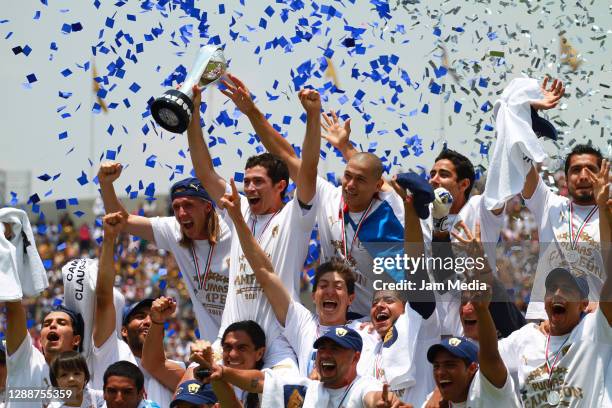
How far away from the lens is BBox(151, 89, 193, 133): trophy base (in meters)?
9.08

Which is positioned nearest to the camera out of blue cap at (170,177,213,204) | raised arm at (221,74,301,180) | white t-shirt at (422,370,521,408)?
white t-shirt at (422,370,521,408)

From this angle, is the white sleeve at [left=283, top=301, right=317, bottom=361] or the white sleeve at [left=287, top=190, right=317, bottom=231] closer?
the white sleeve at [left=283, top=301, right=317, bottom=361]

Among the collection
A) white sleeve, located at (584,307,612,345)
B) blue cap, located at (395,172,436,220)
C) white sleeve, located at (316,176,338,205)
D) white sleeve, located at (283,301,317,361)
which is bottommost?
white sleeve, located at (584,307,612,345)

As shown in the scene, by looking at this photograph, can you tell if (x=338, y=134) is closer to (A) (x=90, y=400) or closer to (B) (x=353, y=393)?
(A) (x=90, y=400)

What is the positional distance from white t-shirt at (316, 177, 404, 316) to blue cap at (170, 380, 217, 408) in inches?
51.5

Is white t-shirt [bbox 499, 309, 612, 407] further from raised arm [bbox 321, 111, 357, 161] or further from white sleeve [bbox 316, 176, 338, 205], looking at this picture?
raised arm [bbox 321, 111, 357, 161]

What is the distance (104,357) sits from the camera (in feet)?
31.2

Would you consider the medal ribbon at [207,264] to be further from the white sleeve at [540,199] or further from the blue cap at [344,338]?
the white sleeve at [540,199]

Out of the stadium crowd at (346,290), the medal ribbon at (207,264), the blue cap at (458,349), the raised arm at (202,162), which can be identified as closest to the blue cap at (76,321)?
the stadium crowd at (346,290)

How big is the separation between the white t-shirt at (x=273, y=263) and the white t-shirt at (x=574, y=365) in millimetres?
1756

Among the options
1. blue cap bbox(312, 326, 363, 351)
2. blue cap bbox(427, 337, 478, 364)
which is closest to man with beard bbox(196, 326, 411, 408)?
blue cap bbox(312, 326, 363, 351)

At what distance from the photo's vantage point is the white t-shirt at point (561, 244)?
30.0ft

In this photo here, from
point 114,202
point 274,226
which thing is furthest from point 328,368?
point 114,202

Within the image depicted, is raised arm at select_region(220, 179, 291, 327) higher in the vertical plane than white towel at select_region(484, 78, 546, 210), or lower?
lower
